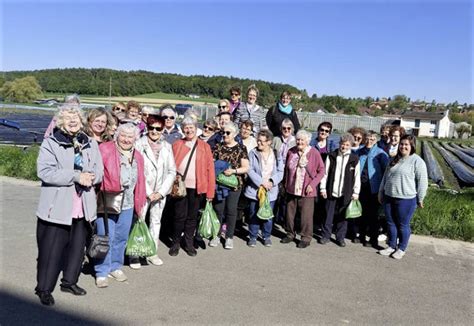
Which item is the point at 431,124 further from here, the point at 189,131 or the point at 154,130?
the point at 154,130

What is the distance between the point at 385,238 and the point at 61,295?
198 inches

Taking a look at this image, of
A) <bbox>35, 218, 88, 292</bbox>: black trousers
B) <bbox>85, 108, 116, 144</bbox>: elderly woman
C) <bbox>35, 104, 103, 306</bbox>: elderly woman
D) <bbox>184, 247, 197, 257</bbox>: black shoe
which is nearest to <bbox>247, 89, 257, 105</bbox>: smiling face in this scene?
<bbox>184, 247, 197, 257</bbox>: black shoe

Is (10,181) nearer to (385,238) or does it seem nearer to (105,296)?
(105,296)

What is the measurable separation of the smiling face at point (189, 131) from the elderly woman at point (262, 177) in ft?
3.53

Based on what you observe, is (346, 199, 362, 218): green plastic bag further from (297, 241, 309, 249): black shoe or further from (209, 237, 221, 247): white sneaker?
(209, 237, 221, 247): white sneaker

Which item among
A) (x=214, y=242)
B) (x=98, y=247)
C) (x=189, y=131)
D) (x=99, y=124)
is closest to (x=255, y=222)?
(x=214, y=242)

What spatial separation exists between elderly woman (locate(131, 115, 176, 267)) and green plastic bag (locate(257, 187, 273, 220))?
60.7 inches

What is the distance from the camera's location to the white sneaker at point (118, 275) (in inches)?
181

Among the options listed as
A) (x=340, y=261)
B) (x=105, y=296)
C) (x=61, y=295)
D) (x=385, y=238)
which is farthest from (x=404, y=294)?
(x=61, y=295)

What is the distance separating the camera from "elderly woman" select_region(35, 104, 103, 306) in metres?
3.72

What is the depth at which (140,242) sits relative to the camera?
4785mm

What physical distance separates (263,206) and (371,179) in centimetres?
176

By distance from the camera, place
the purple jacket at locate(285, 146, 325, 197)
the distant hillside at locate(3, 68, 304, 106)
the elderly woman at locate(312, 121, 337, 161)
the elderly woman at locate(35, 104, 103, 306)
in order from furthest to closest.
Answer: the distant hillside at locate(3, 68, 304, 106) < the elderly woman at locate(312, 121, 337, 161) < the purple jacket at locate(285, 146, 325, 197) < the elderly woman at locate(35, 104, 103, 306)

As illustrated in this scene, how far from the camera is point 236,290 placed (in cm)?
452
